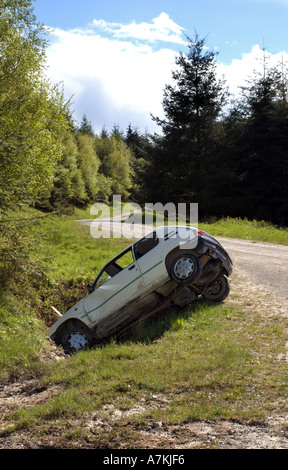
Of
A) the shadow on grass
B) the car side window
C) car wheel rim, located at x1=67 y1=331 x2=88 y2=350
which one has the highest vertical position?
the car side window

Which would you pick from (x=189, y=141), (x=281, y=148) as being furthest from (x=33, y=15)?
(x=281, y=148)

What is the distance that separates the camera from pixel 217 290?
31.2 ft

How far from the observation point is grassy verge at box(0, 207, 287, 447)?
453 centimetres

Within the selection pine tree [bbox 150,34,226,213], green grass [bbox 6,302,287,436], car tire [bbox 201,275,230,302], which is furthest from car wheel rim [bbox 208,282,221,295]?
pine tree [bbox 150,34,226,213]

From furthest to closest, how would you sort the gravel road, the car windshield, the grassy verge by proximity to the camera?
the gravel road, the car windshield, the grassy verge

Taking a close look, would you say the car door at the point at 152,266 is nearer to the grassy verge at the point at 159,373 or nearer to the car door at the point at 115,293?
the car door at the point at 115,293

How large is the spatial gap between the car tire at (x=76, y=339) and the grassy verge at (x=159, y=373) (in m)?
0.62

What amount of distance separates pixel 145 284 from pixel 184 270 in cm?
90

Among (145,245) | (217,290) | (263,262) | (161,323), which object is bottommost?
(161,323)

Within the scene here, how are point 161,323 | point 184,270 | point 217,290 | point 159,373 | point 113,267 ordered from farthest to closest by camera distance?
point 217,290
point 113,267
point 161,323
point 184,270
point 159,373

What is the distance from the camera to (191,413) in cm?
449

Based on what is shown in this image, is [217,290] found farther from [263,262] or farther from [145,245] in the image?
[263,262]

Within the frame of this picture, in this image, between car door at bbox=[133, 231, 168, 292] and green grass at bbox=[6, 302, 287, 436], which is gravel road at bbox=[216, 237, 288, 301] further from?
car door at bbox=[133, 231, 168, 292]

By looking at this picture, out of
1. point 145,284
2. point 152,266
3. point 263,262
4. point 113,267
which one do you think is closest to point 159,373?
point 145,284
